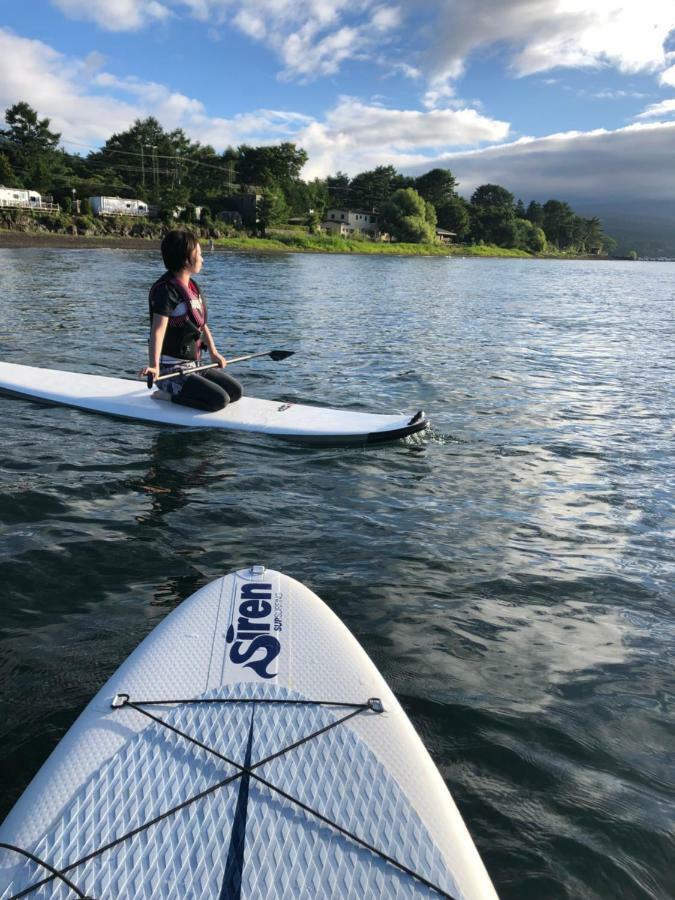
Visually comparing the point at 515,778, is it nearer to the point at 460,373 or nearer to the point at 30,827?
the point at 30,827

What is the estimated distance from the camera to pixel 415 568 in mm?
4516

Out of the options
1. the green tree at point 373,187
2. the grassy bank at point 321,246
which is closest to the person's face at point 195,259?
the grassy bank at point 321,246

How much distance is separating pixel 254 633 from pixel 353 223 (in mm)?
111965

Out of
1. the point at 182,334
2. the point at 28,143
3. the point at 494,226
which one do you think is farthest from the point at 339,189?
the point at 182,334

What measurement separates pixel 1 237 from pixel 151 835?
6102 cm

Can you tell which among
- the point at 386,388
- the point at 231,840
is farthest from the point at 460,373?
the point at 231,840

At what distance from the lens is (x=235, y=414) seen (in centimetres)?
735

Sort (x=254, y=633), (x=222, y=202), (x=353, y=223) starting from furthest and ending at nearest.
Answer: (x=353, y=223) < (x=222, y=202) < (x=254, y=633)

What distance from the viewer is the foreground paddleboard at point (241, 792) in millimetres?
1901

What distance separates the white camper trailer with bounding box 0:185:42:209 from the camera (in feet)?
195

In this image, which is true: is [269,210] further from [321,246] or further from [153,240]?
[153,240]

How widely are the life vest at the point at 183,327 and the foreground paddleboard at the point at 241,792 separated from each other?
4804 mm

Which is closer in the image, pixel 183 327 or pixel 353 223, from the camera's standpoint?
pixel 183 327

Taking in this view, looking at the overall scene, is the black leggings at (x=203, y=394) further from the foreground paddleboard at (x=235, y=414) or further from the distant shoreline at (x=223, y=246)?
the distant shoreline at (x=223, y=246)
